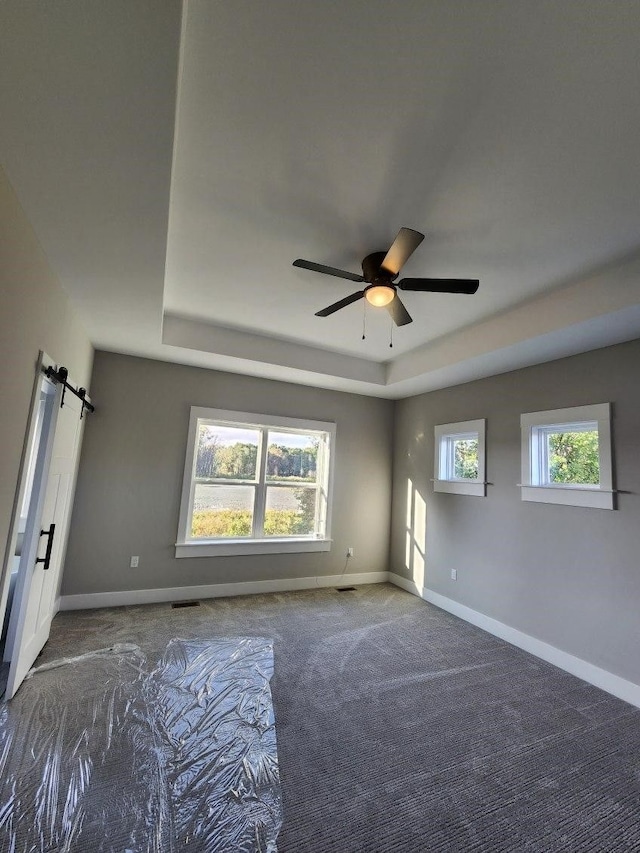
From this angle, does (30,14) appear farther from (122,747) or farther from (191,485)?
(191,485)

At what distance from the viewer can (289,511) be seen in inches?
191

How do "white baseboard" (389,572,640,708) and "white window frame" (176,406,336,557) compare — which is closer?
"white baseboard" (389,572,640,708)

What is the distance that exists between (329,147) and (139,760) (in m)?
3.07

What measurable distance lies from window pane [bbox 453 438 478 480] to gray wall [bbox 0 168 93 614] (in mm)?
4013

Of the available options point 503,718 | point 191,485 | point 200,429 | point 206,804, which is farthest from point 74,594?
point 503,718

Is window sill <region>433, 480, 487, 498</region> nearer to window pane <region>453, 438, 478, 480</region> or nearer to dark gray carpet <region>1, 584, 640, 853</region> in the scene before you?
window pane <region>453, 438, 478, 480</region>

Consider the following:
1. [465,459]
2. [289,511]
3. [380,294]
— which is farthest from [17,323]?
[465,459]

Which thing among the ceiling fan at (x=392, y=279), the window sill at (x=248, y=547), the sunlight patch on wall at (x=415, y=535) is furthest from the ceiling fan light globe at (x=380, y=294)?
the window sill at (x=248, y=547)

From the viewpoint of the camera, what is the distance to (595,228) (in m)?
2.12

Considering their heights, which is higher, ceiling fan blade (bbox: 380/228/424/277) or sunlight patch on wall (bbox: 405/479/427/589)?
ceiling fan blade (bbox: 380/228/424/277)

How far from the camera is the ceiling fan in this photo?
2.00 metres

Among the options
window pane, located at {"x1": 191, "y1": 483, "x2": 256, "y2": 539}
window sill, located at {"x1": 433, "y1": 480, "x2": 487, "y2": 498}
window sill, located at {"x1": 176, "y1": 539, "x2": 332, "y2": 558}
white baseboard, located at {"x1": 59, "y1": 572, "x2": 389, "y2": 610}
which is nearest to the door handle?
white baseboard, located at {"x1": 59, "y1": 572, "x2": 389, "y2": 610}

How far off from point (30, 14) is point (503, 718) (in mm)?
3795

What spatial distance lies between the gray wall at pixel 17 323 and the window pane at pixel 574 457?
3.99m
